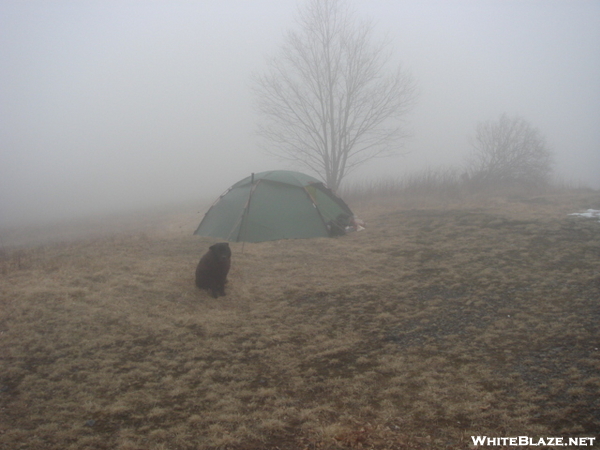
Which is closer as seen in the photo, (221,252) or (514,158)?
(221,252)

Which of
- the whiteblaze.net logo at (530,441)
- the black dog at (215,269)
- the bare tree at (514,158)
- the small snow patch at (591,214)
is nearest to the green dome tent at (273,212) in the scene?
the black dog at (215,269)

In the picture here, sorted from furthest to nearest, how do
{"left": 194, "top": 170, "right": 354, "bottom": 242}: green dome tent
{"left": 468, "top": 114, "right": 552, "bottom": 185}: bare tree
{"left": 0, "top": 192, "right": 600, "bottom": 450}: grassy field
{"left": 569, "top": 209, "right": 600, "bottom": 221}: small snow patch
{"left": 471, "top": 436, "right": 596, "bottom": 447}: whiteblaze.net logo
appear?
{"left": 468, "top": 114, "right": 552, "bottom": 185}: bare tree, {"left": 569, "top": 209, "right": 600, "bottom": 221}: small snow patch, {"left": 194, "top": 170, "right": 354, "bottom": 242}: green dome tent, {"left": 0, "top": 192, "right": 600, "bottom": 450}: grassy field, {"left": 471, "top": 436, "right": 596, "bottom": 447}: whiteblaze.net logo

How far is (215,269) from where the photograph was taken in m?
5.87

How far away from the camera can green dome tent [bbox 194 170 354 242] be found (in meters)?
9.38

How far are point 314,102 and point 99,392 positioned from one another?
14355mm

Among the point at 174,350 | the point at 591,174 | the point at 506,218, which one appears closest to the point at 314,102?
the point at 506,218

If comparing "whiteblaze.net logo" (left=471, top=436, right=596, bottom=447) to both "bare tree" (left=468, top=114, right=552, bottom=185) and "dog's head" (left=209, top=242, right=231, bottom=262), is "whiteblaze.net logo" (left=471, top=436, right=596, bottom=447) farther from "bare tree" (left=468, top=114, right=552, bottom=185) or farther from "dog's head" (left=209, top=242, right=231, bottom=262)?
"bare tree" (left=468, top=114, right=552, bottom=185)

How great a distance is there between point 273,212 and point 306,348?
18.6 feet

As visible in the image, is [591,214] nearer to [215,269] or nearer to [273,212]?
[273,212]

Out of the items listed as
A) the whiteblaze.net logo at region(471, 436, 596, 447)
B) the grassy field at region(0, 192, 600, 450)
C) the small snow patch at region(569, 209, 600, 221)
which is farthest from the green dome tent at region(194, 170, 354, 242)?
the whiteblaze.net logo at region(471, 436, 596, 447)

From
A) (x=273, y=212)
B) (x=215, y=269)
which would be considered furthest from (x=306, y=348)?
(x=273, y=212)

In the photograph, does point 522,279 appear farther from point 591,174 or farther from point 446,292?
point 591,174

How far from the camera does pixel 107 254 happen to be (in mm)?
7711

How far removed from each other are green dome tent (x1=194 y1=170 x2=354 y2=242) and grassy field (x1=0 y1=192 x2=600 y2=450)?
1545 mm
